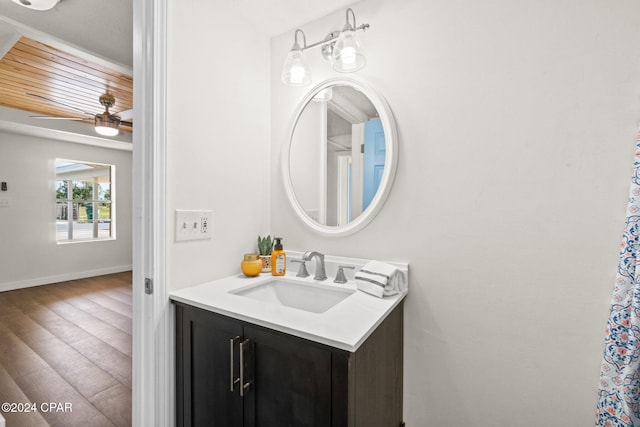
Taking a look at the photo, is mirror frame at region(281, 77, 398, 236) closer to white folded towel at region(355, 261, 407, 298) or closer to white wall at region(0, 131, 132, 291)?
white folded towel at region(355, 261, 407, 298)

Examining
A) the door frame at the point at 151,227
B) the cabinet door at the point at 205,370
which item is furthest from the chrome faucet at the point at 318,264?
the door frame at the point at 151,227

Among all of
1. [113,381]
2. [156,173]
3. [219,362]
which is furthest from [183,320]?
[113,381]

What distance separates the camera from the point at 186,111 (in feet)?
3.93

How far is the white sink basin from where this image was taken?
1267 mm

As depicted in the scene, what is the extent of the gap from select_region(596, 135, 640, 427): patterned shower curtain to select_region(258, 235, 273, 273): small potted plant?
4.25 ft

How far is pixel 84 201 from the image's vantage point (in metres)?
4.61

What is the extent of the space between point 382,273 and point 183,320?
2.63 ft

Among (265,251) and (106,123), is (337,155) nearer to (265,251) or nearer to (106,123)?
(265,251)

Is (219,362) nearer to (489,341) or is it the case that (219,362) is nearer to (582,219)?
(489,341)

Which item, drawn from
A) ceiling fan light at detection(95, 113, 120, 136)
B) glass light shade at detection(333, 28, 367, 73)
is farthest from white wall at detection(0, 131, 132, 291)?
glass light shade at detection(333, 28, 367, 73)

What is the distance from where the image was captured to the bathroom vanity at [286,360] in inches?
31.5

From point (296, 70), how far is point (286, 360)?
1.25 m

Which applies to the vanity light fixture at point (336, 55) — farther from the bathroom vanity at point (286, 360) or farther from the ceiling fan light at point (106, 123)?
the ceiling fan light at point (106, 123)

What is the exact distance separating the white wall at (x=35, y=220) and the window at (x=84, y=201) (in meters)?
0.15
